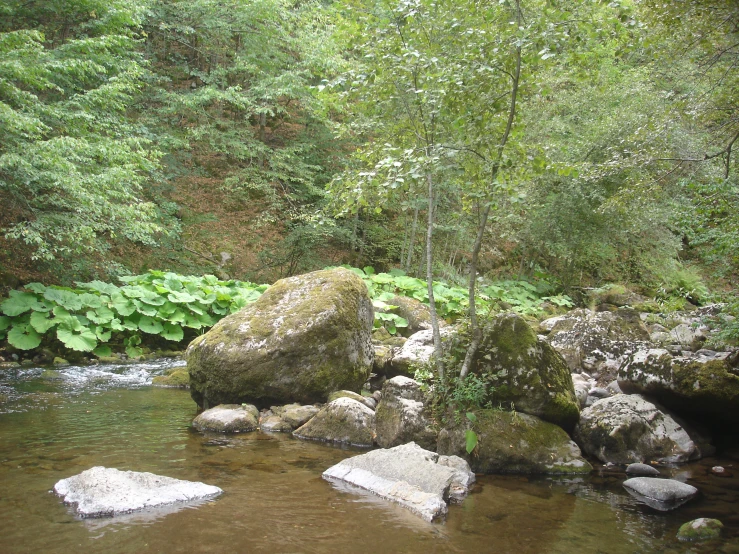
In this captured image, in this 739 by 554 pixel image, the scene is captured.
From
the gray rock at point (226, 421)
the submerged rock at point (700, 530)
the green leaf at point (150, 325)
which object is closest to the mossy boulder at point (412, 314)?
the green leaf at point (150, 325)

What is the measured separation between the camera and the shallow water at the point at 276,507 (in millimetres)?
3576

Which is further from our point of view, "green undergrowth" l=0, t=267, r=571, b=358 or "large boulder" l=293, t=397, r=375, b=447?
"green undergrowth" l=0, t=267, r=571, b=358

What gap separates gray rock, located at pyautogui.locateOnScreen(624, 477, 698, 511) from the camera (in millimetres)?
4672

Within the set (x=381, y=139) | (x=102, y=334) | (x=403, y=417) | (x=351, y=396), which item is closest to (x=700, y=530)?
(x=403, y=417)

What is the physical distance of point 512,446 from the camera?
17.8ft

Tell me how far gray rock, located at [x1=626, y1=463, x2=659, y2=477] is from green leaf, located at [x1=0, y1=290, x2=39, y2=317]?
32.8 ft

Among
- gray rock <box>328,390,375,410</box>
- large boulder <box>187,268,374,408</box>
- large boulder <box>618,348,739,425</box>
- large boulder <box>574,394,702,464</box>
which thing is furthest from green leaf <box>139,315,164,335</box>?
large boulder <box>618,348,739,425</box>

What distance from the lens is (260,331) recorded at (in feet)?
23.6

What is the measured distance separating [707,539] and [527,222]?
1398cm

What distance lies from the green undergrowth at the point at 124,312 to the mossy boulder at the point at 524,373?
259 centimetres

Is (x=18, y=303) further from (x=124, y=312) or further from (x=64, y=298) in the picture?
(x=124, y=312)

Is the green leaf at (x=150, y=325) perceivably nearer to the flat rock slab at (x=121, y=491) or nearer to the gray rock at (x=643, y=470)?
the flat rock slab at (x=121, y=491)

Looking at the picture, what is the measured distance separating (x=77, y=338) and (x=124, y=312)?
114 cm

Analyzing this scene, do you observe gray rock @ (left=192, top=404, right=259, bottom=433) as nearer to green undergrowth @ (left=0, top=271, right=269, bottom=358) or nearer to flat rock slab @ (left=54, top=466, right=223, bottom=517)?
flat rock slab @ (left=54, top=466, right=223, bottom=517)
